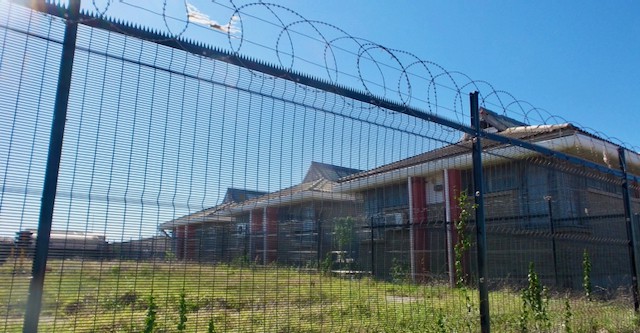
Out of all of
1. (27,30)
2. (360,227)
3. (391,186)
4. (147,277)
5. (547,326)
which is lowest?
(547,326)

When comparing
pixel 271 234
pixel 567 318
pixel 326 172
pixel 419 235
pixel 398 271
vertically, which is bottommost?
pixel 567 318

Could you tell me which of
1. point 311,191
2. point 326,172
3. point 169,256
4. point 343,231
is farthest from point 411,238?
point 169,256

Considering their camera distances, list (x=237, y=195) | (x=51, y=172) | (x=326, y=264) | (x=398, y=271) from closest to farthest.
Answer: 1. (x=51, y=172)
2. (x=237, y=195)
3. (x=326, y=264)
4. (x=398, y=271)

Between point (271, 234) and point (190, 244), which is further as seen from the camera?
point (271, 234)

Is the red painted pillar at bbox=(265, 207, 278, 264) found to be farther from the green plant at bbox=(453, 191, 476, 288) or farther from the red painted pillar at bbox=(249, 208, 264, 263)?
the green plant at bbox=(453, 191, 476, 288)

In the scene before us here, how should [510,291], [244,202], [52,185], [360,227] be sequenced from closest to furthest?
[52,185]
[244,202]
[360,227]
[510,291]

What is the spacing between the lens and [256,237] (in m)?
3.67

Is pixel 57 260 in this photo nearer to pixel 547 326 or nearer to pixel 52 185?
pixel 52 185

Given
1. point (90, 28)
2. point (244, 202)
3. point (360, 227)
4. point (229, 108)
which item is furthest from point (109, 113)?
point (360, 227)

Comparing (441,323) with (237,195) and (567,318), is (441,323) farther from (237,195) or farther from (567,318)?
(237,195)

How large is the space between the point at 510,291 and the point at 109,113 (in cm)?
480

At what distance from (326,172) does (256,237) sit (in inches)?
35.1

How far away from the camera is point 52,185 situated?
2.75m

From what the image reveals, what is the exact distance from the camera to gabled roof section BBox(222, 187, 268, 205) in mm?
3523
